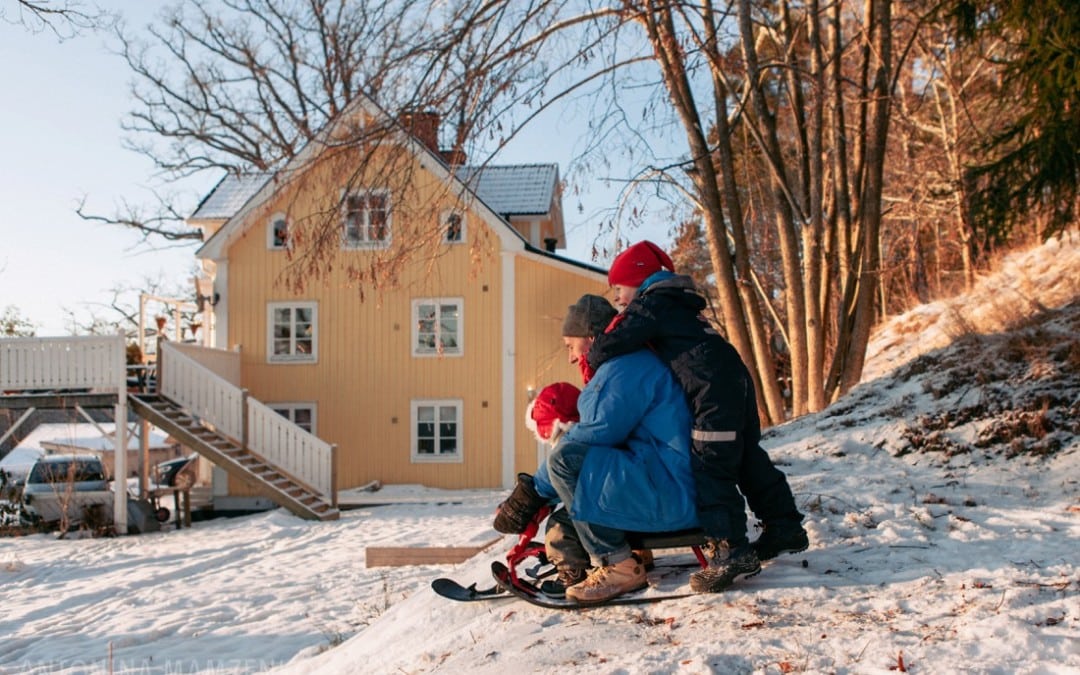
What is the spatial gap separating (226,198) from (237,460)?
9.68m

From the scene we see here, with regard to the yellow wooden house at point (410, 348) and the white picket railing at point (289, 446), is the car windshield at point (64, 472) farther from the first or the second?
the white picket railing at point (289, 446)

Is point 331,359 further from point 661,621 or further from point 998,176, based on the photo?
point 661,621

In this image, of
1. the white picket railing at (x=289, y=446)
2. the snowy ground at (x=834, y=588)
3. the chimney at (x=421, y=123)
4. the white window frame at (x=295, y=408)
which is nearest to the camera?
the snowy ground at (x=834, y=588)

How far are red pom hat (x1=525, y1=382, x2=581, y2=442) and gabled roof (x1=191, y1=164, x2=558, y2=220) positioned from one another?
17792 millimetres

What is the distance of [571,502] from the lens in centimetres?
438

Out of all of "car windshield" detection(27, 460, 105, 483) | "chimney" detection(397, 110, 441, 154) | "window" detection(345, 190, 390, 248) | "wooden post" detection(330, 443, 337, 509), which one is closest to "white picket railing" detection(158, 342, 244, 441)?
"wooden post" detection(330, 443, 337, 509)

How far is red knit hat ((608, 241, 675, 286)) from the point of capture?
464 centimetres

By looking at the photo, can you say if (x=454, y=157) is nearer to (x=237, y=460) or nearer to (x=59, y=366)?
(x=237, y=460)

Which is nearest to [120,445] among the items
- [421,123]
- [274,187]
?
[274,187]

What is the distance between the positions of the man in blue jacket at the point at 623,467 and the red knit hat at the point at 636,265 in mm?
433

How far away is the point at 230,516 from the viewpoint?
19656 millimetres

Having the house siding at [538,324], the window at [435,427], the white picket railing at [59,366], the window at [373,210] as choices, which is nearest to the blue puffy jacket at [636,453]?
the window at [373,210]

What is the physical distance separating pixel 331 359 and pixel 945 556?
58.7 feet

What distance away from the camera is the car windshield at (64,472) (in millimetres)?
17281
